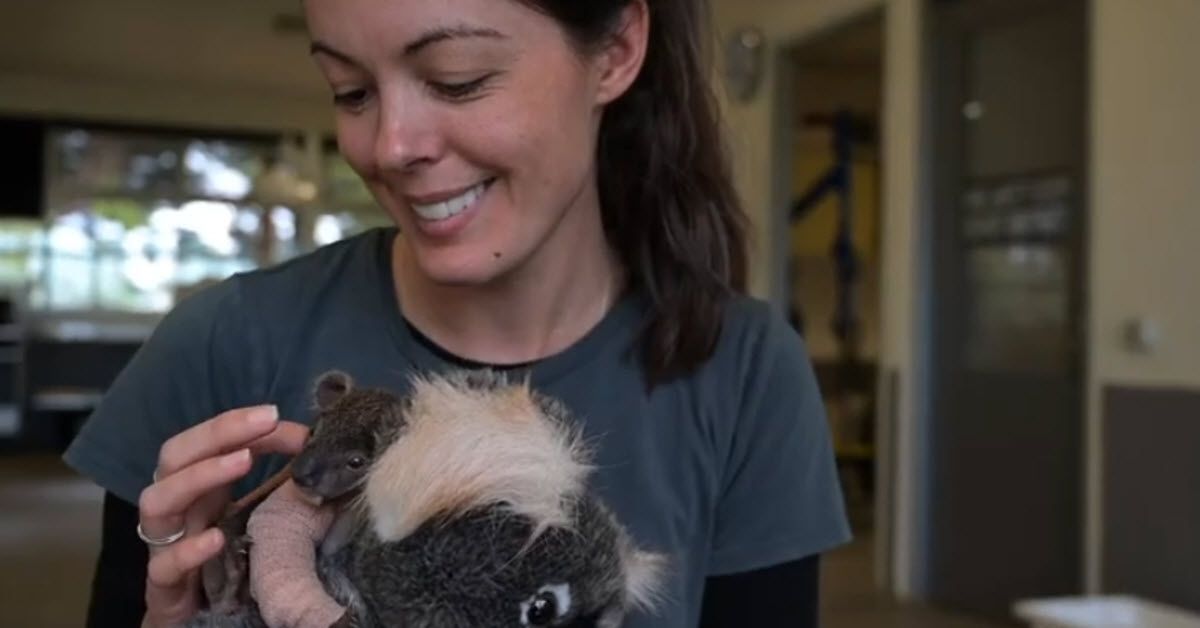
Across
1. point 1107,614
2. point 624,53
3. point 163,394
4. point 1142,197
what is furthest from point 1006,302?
point 163,394

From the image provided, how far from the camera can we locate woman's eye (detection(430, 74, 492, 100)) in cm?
78

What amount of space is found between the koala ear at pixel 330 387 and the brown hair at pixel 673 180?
0.34 m

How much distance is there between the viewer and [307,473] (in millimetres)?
647

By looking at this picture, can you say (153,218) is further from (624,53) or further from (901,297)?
(624,53)

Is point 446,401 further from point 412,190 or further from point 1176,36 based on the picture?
point 1176,36

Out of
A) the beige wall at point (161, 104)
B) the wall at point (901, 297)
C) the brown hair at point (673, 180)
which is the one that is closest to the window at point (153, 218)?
the beige wall at point (161, 104)

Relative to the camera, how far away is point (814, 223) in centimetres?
874

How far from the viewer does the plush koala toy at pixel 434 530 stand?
0.58m

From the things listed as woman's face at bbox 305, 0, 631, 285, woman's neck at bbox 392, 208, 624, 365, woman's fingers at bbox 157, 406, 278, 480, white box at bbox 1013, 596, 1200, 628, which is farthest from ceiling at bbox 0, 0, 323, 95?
woman's fingers at bbox 157, 406, 278, 480

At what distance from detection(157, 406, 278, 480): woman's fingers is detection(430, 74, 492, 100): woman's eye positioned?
0.22 meters

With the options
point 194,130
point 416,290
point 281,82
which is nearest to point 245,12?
point 281,82

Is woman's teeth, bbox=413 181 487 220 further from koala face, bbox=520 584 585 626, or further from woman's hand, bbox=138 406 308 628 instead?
koala face, bbox=520 584 585 626

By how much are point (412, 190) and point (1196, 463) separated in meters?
3.05

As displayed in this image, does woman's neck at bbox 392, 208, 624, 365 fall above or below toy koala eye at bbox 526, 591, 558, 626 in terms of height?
above
